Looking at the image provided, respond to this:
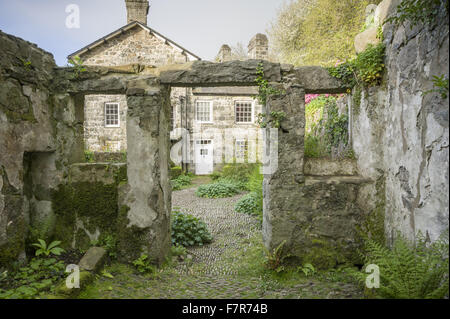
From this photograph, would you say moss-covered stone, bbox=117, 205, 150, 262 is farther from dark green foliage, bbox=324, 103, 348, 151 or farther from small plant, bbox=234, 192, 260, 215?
small plant, bbox=234, 192, 260, 215

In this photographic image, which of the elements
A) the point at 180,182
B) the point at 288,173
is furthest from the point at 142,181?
the point at 180,182

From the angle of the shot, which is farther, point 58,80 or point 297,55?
point 297,55

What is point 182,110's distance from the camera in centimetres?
1662

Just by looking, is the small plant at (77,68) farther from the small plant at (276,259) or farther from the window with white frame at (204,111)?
the window with white frame at (204,111)

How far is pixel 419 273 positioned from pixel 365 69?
2753 mm

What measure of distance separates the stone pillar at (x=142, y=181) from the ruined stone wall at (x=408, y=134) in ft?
10.3

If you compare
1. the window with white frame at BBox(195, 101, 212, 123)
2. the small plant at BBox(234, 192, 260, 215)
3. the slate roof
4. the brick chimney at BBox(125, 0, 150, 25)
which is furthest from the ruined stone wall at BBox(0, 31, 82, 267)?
the brick chimney at BBox(125, 0, 150, 25)

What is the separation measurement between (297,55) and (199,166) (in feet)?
27.1

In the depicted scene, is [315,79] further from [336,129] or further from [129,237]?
[129,237]

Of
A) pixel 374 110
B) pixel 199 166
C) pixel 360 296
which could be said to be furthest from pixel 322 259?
pixel 199 166

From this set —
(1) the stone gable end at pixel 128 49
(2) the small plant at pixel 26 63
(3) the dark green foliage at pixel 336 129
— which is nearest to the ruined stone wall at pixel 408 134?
(3) the dark green foliage at pixel 336 129

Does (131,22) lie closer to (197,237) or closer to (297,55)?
(297,55)

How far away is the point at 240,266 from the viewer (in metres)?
4.57

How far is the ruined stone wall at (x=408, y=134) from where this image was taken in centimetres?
273
